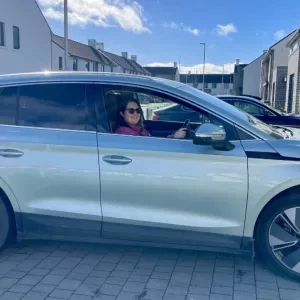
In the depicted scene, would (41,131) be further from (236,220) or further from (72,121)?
(236,220)

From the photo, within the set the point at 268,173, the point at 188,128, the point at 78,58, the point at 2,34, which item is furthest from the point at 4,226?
the point at 78,58

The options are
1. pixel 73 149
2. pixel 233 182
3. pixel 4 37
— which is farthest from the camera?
pixel 4 37

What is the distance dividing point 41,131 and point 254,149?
1.90 m

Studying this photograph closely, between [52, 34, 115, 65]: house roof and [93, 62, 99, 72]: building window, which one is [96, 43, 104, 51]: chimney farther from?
[93, 62, 99, 72]: building window

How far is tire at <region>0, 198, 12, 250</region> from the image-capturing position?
3512 mm

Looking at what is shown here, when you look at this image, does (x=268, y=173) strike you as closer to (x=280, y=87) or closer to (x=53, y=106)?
(x=53, y=106)

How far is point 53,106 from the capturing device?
347cm

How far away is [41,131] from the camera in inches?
133

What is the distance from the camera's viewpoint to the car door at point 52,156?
3293 mm

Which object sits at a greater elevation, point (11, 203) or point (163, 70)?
point (163, 70)

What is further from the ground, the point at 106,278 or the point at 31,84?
the point at 31,84

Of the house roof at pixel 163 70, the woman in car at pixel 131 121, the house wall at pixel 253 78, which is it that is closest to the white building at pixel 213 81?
the house roof at pixel 163 70

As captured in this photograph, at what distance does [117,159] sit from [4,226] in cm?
133

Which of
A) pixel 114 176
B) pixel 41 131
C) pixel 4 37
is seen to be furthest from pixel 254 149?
pixel 4 37
